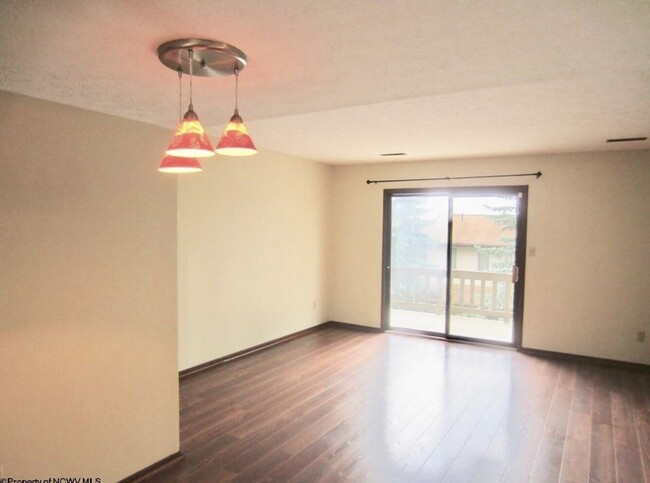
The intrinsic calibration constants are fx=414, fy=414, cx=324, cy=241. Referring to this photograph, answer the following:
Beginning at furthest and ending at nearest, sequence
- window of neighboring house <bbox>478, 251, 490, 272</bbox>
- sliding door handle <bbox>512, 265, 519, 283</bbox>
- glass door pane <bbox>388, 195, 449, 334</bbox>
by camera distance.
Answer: glass door pane <bbox>388, 195, 449, 334</bbox>, window of neighboring house <bbox>478, 251, 490, 272</bbox>, sliding door handle <bbox>512, 265, 519, 283</bbox>

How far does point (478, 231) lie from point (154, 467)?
15.0ft

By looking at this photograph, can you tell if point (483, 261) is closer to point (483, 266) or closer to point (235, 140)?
point (483, 266)

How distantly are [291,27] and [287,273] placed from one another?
4.35m

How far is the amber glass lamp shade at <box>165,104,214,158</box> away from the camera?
152 cm

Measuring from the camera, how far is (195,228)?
414cm

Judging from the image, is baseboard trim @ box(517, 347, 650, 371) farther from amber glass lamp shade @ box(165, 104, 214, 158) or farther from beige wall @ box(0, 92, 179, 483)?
amber glass lamp shade @ box(165, 104, 214, 158)

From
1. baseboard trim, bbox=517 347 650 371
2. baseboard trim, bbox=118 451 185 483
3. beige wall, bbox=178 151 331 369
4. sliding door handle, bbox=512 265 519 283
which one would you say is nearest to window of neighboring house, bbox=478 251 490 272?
sliding door handle, bbox=512 265 519 283

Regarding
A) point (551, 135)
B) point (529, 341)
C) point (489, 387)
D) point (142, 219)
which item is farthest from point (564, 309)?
point (142, 219)

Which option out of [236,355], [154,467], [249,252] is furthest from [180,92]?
[236,355]

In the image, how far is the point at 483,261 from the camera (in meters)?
5.59

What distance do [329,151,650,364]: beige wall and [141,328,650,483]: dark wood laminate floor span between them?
0.34m

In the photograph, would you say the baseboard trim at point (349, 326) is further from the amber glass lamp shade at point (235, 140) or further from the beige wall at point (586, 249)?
the amber glass lamp shade at point (235, 140)

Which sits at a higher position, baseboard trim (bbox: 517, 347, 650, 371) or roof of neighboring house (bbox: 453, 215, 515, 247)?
roof of neighboring house (bbox: 453, 215, 515, 247)

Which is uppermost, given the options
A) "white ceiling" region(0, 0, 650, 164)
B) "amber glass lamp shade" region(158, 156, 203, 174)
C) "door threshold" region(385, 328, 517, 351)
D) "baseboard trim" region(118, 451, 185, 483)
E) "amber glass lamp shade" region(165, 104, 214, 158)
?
"white ceiling" region(0, 0, 650, 164)
